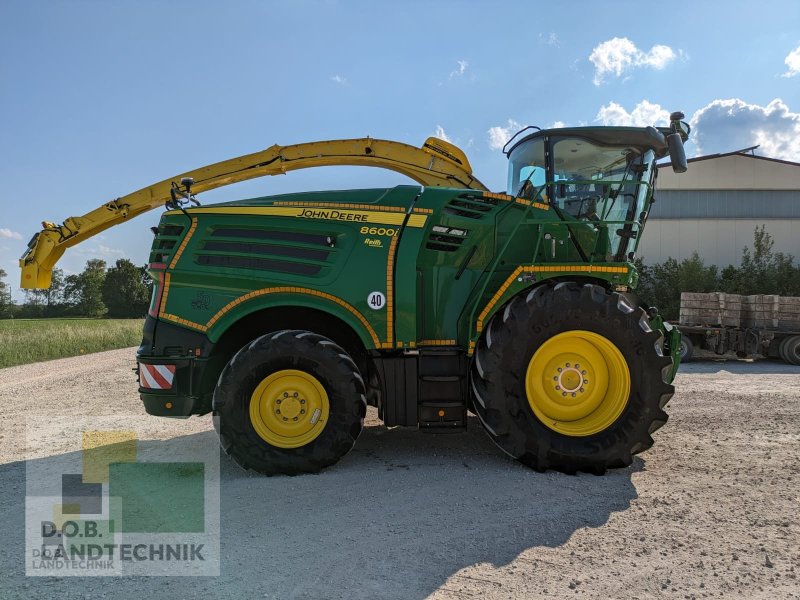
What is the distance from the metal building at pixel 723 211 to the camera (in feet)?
75.2

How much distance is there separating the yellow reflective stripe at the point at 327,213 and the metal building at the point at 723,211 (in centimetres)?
2071

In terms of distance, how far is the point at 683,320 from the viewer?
46.0ft

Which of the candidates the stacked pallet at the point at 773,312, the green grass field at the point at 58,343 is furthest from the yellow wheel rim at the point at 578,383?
the green grass field at the point at 58,343

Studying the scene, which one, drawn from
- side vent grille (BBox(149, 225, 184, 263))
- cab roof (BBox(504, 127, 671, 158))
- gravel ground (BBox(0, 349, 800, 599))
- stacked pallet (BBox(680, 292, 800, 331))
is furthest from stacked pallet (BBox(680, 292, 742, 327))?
side vent grille (BBox(149, 225, 184, 263))

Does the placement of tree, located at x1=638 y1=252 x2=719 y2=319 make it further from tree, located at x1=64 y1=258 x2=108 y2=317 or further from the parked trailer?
tree, located at x1=64 y1=258 x2=108 y2=317

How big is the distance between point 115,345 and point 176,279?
17.0 m

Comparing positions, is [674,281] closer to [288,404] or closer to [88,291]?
[288,404]

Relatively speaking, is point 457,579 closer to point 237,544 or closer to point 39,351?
point 237,544

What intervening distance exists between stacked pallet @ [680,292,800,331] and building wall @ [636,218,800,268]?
9.08 meters

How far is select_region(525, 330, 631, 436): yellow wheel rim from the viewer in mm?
4586

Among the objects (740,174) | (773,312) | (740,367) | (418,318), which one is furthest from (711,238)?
(418,318)

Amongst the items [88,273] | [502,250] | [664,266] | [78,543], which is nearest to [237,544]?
[78,543]

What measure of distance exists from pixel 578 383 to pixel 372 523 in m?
2.14

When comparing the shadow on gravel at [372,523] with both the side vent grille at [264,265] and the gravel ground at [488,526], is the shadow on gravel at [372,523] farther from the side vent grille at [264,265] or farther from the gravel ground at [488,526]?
the side vent grille at [264,265]
